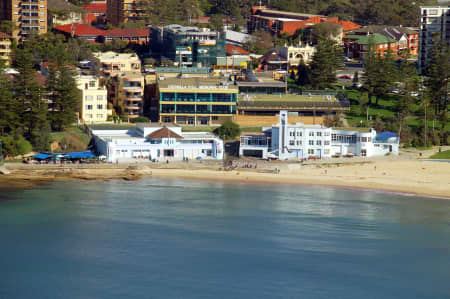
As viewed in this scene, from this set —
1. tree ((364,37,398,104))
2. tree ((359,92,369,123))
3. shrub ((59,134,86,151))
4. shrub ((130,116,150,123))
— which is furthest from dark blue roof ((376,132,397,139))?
shrub ((59,134,86,151))

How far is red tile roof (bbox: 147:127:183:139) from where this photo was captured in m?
54.8

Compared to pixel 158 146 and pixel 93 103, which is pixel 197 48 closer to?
pixel 93 103

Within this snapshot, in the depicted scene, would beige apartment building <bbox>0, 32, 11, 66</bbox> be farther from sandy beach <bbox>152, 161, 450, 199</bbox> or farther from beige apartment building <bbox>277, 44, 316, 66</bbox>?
sandy beach <bbox>152, 161, 450, 199</bbox>

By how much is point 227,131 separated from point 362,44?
35.5 metres

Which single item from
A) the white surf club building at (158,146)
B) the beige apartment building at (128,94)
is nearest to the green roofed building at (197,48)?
the beige apartment building at (128,94)

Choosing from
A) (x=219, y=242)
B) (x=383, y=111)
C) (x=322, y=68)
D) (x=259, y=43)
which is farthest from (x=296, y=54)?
(x=219, y=242)

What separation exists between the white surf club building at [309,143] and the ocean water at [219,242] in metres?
5.74

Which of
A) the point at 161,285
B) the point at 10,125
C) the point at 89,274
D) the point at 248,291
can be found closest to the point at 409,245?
the point at 248,291

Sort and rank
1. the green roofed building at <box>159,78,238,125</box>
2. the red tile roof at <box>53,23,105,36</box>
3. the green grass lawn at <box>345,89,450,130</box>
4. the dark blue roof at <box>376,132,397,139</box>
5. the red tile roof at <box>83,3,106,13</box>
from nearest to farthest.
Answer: the dark blue roof at <box>376,132,397,139</box>
the green roofed building at <box>159,78,238,125</box>
the green grass lawn at <box>345,89,450,130</box>
the red tile roof at <box>53,23,105,36</box>
the red tile roof at <box>83,3,106,13</box>

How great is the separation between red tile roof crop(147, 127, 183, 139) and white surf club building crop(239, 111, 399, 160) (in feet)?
14.2

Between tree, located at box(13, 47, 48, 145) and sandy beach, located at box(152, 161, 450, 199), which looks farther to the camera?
tree, located at box(13, 47, 48, 145)

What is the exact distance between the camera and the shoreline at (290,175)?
5066 centimetres

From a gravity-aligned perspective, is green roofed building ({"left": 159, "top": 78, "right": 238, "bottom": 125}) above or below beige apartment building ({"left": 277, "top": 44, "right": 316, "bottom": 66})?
below

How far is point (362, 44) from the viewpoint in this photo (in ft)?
299
